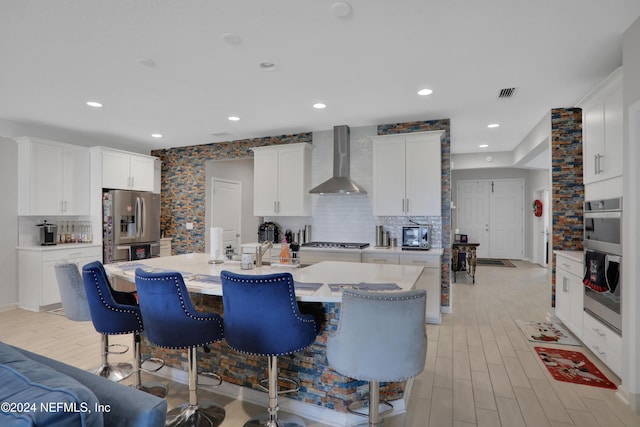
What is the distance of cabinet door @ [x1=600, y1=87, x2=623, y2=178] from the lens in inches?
111

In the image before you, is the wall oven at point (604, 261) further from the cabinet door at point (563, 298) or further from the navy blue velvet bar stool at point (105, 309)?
the navy blue velvet bar stool at point (105, 309)

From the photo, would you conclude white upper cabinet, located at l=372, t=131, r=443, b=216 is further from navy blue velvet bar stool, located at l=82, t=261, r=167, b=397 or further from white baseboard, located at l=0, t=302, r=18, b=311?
white baseboard, located at l=0, t=302, r=18, b=311

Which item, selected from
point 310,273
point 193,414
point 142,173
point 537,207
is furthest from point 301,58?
point 537,207

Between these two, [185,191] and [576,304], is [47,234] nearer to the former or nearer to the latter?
[185,191]

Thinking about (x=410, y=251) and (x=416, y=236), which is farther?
(x=416, y=236)

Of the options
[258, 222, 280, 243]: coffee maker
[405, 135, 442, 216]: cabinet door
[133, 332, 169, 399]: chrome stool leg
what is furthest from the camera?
[258, 222, 280, 243]: coffee maker

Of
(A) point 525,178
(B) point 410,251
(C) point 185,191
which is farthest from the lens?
(A) point 525,178

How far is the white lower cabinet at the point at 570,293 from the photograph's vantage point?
354 cm

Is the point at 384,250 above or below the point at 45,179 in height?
below

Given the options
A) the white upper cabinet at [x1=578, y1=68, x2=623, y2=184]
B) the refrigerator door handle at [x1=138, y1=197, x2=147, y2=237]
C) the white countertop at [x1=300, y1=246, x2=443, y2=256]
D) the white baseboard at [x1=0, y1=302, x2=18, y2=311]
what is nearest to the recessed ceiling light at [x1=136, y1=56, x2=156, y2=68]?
the white countertop at [x1=300, y1=246, x2=443, y2=256]

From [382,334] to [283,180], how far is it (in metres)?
4.04

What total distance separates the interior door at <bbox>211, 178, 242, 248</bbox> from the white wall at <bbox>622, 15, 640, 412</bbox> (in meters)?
5.79

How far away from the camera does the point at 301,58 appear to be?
302 cm

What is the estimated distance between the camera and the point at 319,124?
514 centimetres
